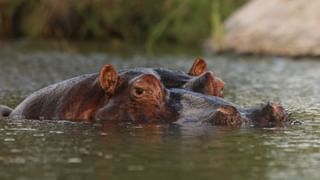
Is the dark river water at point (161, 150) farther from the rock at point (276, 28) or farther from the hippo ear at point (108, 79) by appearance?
the rock at point (276, 28)

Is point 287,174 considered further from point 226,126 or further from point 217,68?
point 217,68

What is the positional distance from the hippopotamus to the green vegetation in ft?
47.4

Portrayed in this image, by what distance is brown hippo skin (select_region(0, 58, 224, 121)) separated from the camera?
23.9 ft

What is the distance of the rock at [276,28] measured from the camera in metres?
17.7

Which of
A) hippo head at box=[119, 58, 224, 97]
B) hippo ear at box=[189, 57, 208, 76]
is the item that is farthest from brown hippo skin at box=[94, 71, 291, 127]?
hippo ear at box=[189, 57, 208, 76]

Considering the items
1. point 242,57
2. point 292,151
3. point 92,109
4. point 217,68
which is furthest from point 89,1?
point 292,151

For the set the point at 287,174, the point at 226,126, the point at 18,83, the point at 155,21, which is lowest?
the point at 287,174

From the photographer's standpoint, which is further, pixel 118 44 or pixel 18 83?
pixel 118 44

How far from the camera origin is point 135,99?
7.09 m

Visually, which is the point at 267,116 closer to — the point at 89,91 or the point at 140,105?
the point at 140,105

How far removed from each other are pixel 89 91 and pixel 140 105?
1.47 feet

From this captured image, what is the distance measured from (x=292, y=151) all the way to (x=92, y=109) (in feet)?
6.50

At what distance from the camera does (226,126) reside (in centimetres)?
675

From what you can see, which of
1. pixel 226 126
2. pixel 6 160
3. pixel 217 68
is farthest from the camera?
pixel 217 68
